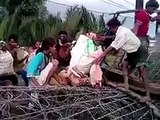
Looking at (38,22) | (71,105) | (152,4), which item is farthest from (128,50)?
(38,22)

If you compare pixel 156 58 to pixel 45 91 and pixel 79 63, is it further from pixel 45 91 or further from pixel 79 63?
pixel 45 91

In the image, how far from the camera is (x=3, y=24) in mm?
20750

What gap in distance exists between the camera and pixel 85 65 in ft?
21.7

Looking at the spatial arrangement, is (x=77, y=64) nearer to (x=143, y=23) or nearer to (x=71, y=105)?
(x=71, y=105)

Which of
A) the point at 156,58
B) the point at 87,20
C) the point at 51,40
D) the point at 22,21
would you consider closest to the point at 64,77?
the point at 51,40

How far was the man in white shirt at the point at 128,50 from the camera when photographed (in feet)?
21.4

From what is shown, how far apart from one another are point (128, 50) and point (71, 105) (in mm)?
1586

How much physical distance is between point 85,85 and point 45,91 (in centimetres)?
88

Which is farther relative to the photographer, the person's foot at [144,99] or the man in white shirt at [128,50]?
the man in white shirt at [128,50]

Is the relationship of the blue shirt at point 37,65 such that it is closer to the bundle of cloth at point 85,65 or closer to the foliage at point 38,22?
the bundle of cloth at point 85,65

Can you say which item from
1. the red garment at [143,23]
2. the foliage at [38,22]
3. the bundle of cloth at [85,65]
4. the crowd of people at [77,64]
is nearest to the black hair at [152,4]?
the red garment at [143,23]

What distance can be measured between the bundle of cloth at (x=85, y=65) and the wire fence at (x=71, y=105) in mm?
287

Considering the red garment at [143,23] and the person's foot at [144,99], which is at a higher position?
the red garment at [143,23]

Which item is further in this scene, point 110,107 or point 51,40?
point 51,40
